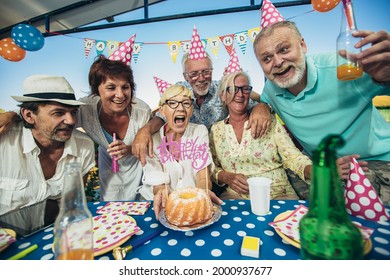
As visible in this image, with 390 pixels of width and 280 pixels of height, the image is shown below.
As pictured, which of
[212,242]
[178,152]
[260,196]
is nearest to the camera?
[212,242]

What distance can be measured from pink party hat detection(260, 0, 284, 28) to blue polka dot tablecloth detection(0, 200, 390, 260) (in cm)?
123

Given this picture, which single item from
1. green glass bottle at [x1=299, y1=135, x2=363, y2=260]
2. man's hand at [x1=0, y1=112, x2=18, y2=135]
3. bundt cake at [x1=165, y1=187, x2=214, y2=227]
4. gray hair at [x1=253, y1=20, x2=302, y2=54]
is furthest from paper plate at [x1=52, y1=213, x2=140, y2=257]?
gray hair at [x1=253, y1=20, x2=302, y2=54]

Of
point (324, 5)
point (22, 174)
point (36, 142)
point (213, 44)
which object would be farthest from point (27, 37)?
point (324, 5)

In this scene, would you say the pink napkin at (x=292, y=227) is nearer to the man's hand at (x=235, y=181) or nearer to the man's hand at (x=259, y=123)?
the man's hand at (x=235, y=181)

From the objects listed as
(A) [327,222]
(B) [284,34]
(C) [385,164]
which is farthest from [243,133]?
(A) [327,222]

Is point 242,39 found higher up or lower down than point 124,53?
higher up

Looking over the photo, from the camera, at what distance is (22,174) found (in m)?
1.19

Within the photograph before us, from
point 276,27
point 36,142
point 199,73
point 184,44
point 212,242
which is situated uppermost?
point 184,44

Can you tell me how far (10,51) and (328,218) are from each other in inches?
82.4

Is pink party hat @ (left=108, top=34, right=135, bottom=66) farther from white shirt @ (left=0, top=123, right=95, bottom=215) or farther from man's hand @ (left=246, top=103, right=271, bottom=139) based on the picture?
man's hand @ (left=246, top=103, right=271, bottom=139)

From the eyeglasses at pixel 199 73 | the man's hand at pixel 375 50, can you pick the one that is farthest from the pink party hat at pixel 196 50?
the man's hand at pixel 375 50

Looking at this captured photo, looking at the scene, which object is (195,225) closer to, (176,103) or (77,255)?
(77,255)

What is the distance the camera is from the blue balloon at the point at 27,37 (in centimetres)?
131
